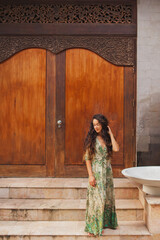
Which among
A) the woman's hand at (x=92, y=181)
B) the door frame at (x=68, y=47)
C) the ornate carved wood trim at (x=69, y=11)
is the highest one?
the ornate carved wood trim at (x=69, y=11)

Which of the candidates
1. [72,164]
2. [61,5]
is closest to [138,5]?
[61,5]

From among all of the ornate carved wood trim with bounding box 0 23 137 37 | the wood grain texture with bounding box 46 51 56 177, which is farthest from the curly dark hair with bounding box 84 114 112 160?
the ornate carved wood trim with bounding box 0 23 137 37

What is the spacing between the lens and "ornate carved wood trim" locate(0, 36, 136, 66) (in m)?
3.82

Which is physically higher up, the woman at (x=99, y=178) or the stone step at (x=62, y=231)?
the woman at (x=99, y=178)

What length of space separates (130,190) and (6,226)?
1.70 meters

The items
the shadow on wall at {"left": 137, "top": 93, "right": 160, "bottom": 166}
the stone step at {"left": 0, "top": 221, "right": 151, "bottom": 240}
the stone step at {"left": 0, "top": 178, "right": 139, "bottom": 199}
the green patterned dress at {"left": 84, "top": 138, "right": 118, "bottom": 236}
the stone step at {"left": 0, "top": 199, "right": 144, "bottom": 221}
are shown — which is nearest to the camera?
the green patterned dress at {"left": 84, "top": 138, "right": 118, "bottom": 236}

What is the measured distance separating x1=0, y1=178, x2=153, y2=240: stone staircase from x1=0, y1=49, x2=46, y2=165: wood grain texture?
538 mm

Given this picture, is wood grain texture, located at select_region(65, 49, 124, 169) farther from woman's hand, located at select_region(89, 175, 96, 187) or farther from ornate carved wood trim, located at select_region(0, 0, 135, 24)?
woman's hand, located at select_region(89, 175, 96, 187)

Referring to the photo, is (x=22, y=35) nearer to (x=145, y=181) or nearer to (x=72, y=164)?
(x=72, y=164)

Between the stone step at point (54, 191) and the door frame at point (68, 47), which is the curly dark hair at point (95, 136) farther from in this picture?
the door frame at point (68, 47)

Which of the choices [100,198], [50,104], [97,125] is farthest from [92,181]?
[50,104]

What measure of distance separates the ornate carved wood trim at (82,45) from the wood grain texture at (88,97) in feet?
0.36

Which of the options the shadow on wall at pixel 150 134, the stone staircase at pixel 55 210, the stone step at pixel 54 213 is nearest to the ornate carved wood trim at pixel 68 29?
the shadow on wall at pixel 150 134

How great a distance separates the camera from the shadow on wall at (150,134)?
12.2 ft
